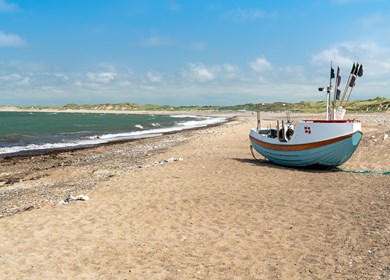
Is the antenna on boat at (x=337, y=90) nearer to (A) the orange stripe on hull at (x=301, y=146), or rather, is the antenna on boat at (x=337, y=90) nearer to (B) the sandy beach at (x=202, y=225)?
(A) the orange stripe on hull at (x=301, y=146)

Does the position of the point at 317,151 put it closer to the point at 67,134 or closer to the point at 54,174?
the point at 54,174

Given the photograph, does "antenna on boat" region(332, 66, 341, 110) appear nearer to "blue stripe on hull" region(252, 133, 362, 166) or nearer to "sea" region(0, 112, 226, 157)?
"blue stripe on hull" region(252, 133, 362, 166)

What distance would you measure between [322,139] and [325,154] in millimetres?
784

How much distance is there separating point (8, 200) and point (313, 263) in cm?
1274

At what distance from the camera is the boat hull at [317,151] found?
55.5 feet

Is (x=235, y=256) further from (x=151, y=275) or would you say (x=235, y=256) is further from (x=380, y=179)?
(x=380, y=179)

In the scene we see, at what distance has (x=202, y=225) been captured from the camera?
1051 cm

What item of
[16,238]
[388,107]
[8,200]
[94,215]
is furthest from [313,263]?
[388,107]

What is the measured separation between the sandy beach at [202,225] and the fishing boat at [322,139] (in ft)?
2.31

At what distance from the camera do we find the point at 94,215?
11.7m

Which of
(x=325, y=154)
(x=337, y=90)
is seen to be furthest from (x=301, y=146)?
(x=337, y=90)

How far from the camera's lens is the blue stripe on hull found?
16975 mm

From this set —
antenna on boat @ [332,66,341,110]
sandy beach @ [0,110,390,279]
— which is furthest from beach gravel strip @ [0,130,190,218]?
antenna on boat @ [332,66,341,110]

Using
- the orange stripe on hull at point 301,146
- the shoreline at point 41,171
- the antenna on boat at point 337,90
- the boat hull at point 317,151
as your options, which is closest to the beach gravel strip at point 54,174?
the shoreline at point 41,171
